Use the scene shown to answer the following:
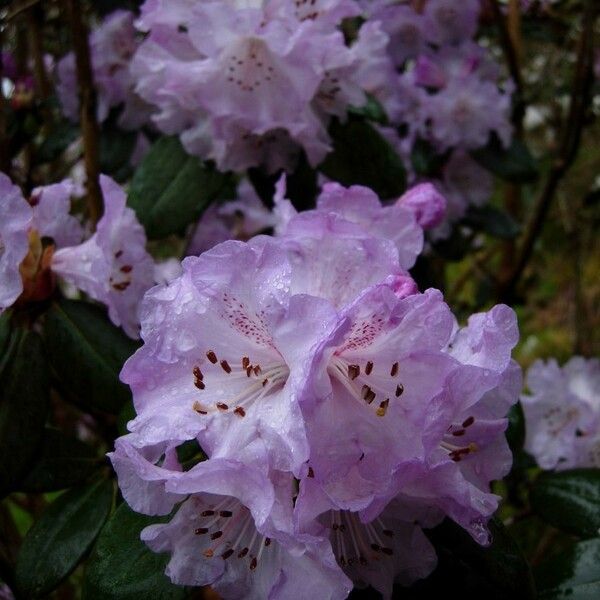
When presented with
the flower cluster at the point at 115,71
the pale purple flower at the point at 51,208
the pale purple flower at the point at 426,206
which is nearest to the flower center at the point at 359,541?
the pale purple flower at the point at 426,206

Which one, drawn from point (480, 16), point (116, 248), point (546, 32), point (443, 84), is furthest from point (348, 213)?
point (546, 32)

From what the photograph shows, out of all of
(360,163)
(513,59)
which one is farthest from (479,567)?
(513,59)

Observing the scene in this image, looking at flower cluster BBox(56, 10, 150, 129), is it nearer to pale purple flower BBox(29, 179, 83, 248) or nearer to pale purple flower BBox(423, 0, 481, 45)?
pale purple flower BBox(29, 179, 83, 248)

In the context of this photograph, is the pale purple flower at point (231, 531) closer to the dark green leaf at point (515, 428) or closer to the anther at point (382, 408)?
the anther at point (382, 408)

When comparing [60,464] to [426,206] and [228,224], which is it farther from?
[228,224]

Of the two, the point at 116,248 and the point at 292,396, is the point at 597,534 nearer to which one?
the point at 292,396

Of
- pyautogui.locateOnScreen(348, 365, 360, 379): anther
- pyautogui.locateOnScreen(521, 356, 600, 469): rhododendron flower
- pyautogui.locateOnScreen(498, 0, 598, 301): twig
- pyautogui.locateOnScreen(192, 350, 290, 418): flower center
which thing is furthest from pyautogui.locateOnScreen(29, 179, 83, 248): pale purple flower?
pyautogui.locateOnScreen(498, 0, 598, 301): twig
